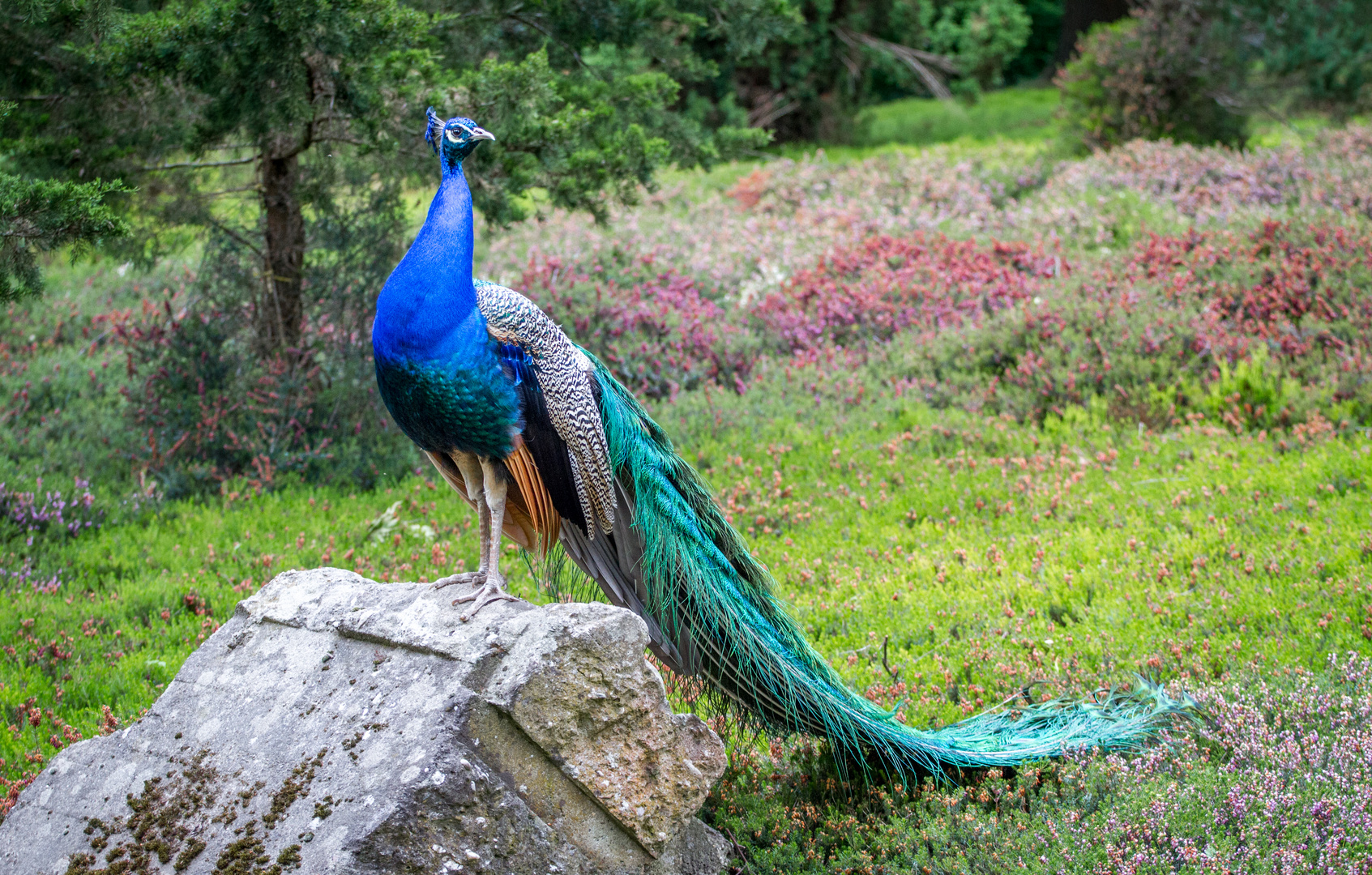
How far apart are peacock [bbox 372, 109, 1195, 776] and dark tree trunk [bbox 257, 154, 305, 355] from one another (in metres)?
3.72

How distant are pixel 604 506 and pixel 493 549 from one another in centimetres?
40

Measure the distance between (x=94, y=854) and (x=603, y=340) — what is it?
6056mm

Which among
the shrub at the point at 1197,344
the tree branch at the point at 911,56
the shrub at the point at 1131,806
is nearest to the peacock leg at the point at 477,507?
the shrub at the point at 1131,806

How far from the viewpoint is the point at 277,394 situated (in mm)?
6922

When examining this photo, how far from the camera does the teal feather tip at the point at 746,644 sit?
3680 millimetres

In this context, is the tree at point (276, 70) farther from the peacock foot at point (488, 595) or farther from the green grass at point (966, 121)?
the green grass at point (966, 121)

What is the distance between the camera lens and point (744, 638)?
12.0 ft

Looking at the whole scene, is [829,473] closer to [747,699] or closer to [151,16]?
[747,699]

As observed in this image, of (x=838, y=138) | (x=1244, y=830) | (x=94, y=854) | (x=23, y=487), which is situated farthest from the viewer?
(x=838, y=138)

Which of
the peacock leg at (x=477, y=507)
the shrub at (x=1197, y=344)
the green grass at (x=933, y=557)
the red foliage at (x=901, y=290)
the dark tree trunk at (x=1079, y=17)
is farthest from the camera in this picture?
the dark tree trunk at (x=1079, y=17)

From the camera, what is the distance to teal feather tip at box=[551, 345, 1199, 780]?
145 inches

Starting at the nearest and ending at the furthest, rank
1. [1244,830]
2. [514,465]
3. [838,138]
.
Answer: [1244,830], [514,465], [838,138]

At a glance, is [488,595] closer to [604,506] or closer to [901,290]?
[604,506]

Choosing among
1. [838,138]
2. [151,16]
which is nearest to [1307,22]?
[838,138]
